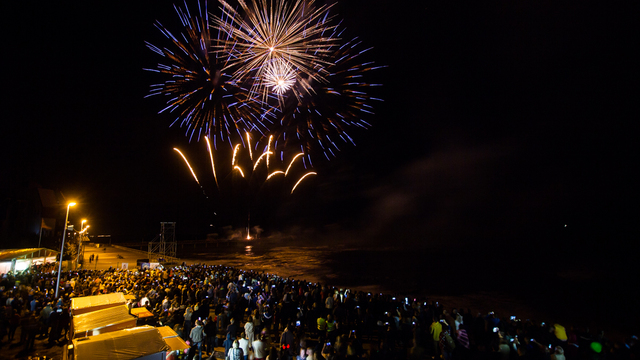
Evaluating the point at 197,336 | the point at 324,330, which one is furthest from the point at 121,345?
the point at 324,330

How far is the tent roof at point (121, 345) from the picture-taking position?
5.64 meters

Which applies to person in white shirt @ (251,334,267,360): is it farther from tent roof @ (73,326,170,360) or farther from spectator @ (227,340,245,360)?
tent roof @ (73,326,170,360)

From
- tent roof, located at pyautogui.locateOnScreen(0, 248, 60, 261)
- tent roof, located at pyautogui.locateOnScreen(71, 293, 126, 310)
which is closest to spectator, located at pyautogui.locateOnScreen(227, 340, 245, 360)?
tent roof, located at pyautogui.locateOnScreen(71, 293, 126, 310)

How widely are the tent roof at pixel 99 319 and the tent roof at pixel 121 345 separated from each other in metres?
2.16

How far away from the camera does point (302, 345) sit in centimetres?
681

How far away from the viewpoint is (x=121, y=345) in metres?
5.90

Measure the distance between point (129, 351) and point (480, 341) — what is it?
944cm

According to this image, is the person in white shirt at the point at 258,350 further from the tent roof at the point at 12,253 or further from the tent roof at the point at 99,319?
the tent roof at the point at 12,253

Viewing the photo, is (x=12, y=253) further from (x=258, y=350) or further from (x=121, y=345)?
(x=258, y=350)

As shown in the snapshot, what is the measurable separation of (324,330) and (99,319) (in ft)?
20.4

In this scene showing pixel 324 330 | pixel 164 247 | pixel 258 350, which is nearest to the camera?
pixel 258 350

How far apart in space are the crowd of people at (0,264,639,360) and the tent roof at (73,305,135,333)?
1477 millimetres

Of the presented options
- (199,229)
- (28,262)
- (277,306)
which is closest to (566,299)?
(277,306)

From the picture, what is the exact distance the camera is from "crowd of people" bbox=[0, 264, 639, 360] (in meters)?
7.23
